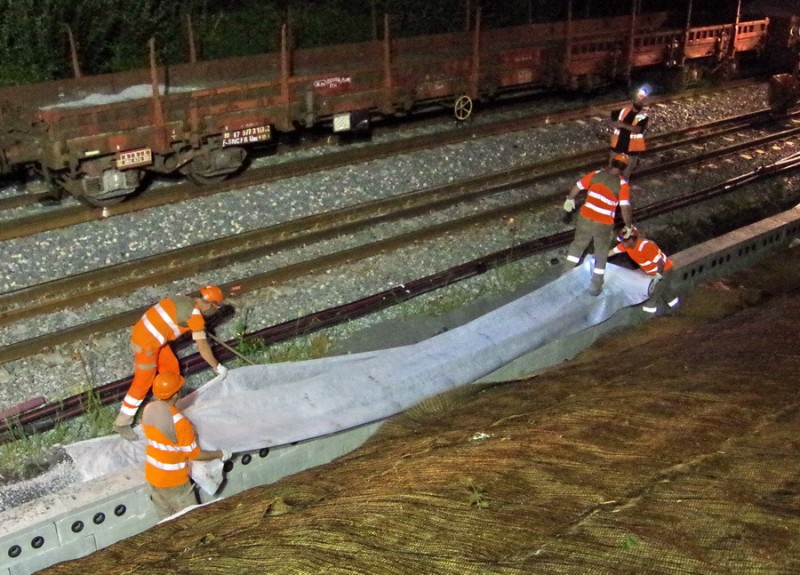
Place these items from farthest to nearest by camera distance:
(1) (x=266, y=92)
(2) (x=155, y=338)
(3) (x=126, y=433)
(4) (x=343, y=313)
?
1. (1) (x=266, y=92)
2. (4) (x=343, y=313)
3. (2) (x=155, y=338)
4. (3) (x=126, y=433)

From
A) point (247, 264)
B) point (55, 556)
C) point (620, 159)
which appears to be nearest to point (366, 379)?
point (55, 556)

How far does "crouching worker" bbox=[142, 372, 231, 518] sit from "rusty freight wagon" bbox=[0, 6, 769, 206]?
4932 mm

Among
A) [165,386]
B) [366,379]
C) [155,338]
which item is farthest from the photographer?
[366,379]

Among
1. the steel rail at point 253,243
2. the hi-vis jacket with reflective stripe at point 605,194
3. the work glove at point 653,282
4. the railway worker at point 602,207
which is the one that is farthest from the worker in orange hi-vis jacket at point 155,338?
the work glove at point 653,282

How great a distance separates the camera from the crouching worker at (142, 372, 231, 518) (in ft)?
18.8

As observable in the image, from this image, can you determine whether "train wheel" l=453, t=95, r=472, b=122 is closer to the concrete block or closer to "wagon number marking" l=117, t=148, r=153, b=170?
"wagon number marking" l=117, t=148, r=153, b=170

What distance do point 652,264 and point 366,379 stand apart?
130 inches

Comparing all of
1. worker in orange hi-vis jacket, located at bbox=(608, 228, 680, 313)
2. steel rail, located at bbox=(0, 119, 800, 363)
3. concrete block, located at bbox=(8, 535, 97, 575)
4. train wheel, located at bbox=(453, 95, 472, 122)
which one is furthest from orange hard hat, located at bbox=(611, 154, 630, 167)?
concrete block, located at bbox=(8, 535, 97, 575)

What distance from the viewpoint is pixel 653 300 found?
8.80 m

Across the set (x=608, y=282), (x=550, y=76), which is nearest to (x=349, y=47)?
(x=550, y=76)

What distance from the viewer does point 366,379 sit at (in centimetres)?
707

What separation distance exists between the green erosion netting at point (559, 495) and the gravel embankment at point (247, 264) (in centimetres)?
256

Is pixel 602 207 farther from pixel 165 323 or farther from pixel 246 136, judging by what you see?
pixel 246 136

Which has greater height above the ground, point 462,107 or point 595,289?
point 462,107
